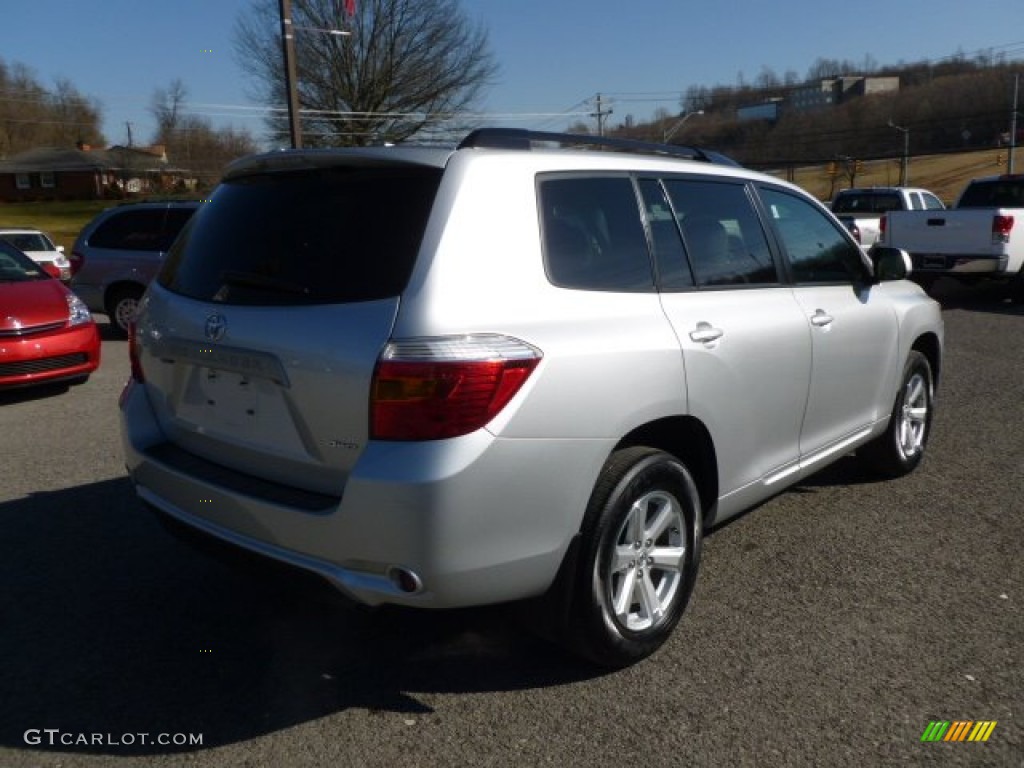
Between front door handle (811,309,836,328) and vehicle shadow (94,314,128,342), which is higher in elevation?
front door handle (811,309,836,328)

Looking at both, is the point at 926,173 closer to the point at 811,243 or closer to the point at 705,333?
the point at 811,243

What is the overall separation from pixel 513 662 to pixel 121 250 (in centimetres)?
1062

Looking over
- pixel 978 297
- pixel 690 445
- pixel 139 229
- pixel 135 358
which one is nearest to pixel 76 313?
pixel 139 229

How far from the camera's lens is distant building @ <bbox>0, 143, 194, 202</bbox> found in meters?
76.6

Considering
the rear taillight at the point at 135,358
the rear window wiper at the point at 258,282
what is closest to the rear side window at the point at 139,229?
the rear taillight at the point at 135,358

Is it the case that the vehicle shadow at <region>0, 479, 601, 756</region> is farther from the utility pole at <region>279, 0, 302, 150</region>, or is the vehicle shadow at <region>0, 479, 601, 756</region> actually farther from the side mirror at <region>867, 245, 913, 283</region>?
the utility pole at <region>279, 0, 302, 150</region>

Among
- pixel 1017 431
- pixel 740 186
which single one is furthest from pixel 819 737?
pixel 1017 431

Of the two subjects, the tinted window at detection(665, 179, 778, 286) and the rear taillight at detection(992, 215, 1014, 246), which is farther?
the rear taillight at detection(992, 215, 1014, 246)

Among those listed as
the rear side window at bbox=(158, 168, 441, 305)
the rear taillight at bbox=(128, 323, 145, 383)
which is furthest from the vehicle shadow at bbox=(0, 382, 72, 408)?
the rear side window at bbox=(158, 168, 441, 305)

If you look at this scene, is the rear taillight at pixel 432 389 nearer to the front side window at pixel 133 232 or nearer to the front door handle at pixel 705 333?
the front door handle at pixel 705 333

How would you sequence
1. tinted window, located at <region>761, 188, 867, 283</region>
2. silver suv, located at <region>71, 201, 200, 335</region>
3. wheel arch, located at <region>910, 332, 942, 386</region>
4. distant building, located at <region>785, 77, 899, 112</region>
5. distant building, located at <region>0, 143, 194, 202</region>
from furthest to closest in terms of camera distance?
distant building, located at <region>0, 143, 194, 202</region> → distant building, located at <region>785, 77, 899, 112</region> → silver suv, located at <region>71, 201, 200, 335</region> → wheel arch, located at <region>910, 332, 942, 386</region> → tinted window, located at <region>761, 188, 867, 283</region>

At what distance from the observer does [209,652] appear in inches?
129

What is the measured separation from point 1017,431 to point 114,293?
10.7m

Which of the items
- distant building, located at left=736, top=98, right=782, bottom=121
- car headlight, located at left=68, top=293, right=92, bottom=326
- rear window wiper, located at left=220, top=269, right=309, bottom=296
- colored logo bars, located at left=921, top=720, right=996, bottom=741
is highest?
distant building, located at left=736, top=98, right=782, bottom=121
